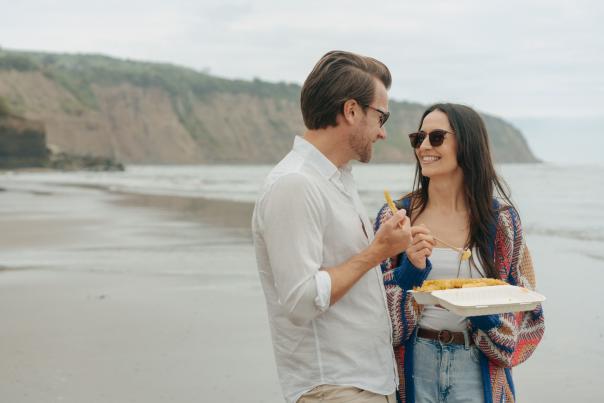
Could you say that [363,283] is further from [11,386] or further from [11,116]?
[11,116]

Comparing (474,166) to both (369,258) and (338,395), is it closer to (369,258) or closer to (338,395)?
(369,258)

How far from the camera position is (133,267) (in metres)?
10.3

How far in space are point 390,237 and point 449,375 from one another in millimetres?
731

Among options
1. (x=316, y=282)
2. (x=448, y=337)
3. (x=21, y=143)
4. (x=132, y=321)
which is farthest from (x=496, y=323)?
(x=21, y=143)

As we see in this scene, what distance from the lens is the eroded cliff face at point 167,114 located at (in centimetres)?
10419

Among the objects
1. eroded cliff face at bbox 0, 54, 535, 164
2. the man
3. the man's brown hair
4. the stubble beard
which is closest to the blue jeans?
the man

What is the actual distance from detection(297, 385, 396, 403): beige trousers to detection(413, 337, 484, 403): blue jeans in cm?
44

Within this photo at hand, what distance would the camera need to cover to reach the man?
2.26 m

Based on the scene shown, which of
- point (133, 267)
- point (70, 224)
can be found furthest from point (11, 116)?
point (133, 267)

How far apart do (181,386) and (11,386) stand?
3.79ft

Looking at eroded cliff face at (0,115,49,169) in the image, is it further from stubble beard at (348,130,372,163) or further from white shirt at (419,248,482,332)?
stubble beard at (348,130,372,163)

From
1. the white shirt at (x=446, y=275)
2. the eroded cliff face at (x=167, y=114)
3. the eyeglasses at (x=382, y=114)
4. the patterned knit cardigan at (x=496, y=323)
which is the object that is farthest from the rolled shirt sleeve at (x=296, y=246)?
the eroded cliff face at (x=167, y=114)

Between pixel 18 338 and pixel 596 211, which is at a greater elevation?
pixel 18 338

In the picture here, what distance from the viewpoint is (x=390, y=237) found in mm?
2324
